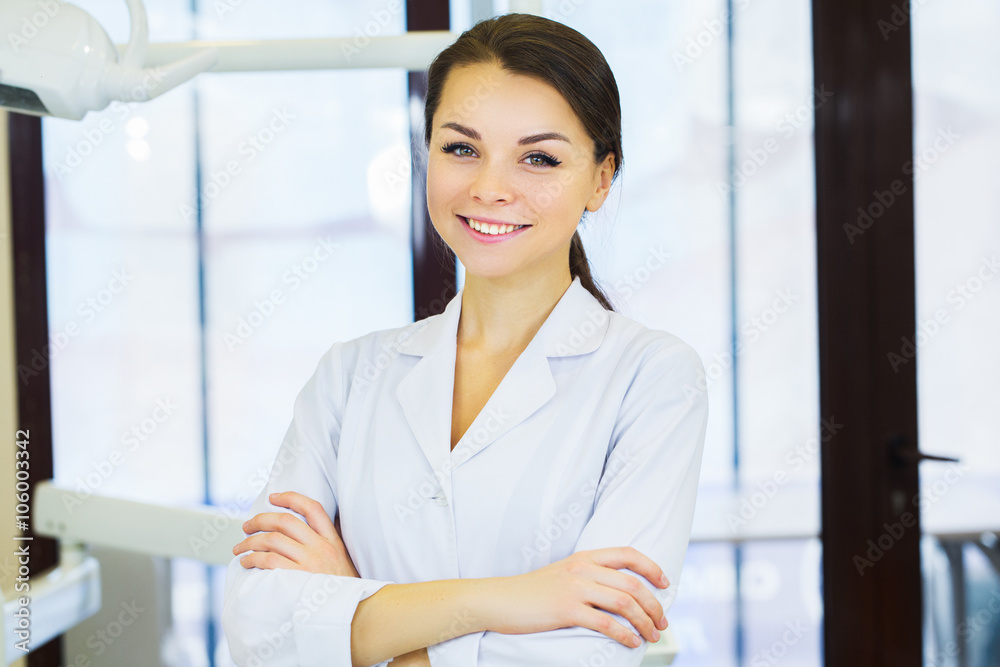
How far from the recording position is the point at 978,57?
6.19 feet

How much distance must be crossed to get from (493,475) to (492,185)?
40 cm

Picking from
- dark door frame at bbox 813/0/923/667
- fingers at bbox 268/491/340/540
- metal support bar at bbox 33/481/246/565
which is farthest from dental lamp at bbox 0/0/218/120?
dark door frame at bbox 813/0/923/667

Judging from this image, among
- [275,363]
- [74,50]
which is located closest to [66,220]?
[275,363]

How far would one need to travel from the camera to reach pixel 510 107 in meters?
1.07

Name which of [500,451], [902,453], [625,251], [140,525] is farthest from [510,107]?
[902,453]

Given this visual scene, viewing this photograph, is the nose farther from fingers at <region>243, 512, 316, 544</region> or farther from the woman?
fingers at <region>243, 512, 316, 544</region>

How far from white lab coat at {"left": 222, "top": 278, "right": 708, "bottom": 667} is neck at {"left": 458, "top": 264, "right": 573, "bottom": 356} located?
4cm

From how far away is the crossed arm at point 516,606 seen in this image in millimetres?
907

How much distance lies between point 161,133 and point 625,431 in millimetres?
1487

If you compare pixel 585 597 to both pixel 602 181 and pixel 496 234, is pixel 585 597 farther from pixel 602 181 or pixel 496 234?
pixel 602 181

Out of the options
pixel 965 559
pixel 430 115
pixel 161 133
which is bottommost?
pixel 965 559

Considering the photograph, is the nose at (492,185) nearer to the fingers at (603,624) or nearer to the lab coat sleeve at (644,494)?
the lab coat sleeve at (644,494)

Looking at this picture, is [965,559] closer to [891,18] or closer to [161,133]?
[891,18]

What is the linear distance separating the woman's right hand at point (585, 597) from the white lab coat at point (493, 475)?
19 millimetres
